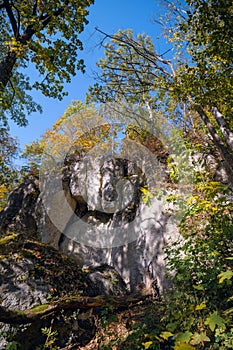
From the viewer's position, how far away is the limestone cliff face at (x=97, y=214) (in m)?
7.00

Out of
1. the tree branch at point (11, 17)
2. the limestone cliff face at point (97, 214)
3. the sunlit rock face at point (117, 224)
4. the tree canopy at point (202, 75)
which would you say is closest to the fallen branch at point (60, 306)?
the sunlit rock face at point (117, 224)

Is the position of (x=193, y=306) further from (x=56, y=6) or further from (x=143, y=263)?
(x=56, y=6)

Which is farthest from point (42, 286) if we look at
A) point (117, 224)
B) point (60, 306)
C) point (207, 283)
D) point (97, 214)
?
point (97, 214)

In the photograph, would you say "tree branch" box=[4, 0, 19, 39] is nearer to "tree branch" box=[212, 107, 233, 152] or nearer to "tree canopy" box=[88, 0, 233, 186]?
"tree canopy" box=[88, 0, 233, 186]

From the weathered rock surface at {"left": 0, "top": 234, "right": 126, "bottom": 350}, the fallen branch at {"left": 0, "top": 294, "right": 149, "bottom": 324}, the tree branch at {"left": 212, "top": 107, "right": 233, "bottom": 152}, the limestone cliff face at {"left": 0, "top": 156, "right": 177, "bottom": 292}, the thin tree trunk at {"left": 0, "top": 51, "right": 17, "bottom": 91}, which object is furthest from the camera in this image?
the limestone cliff face at {"left": 0, "top": 156, "right": 177, "bottom": 292}

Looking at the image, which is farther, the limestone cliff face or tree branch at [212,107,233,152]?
the limestone cliff face

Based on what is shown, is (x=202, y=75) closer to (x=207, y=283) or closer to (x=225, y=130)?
(x=225, y=130)

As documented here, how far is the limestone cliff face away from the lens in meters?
7.00

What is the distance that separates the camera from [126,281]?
256 inches

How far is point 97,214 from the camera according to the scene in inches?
365

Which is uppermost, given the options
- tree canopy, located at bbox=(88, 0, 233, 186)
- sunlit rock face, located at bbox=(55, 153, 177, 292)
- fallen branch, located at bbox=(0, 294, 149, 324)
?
tree canopy, located at bbox=(88, 0, 233, 186)

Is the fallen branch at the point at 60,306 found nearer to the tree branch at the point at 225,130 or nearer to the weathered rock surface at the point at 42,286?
the weathered rock surface at the point at 42,286

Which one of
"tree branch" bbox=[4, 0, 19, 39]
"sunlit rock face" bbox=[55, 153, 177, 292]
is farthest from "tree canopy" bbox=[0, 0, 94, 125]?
"sunlit rock face" bbox=[55, 153, 177, 292]

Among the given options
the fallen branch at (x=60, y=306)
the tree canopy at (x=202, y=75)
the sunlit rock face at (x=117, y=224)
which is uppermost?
the tree canopy at (x=202, y=75)
